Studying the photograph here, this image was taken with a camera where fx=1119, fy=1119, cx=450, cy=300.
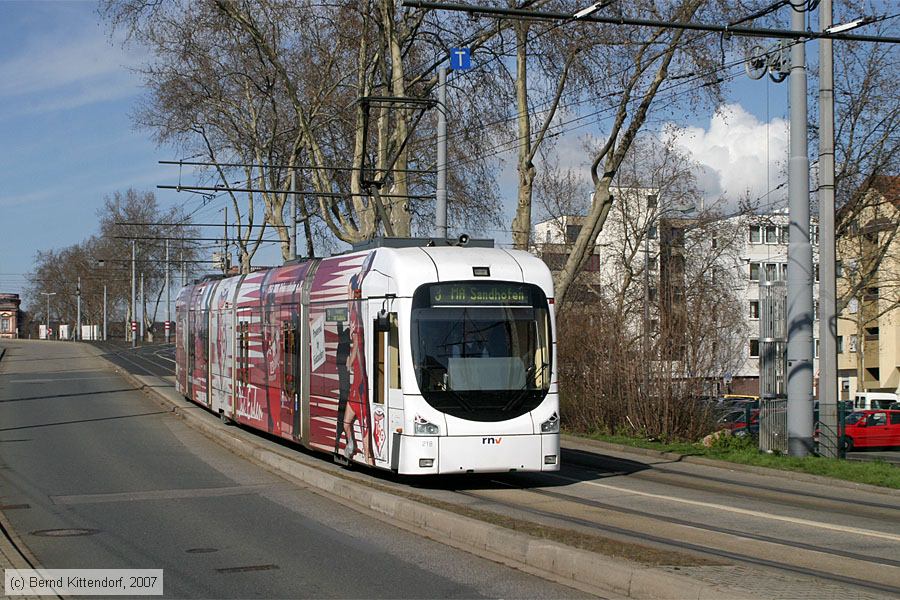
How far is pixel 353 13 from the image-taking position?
34469 millimetres

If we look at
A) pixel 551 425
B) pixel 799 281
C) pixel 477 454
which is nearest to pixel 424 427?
pixel 477 454

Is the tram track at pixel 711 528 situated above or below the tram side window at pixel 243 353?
below

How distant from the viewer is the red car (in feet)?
122

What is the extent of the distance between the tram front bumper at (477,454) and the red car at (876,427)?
25.0 metres

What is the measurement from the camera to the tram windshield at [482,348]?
592 inches

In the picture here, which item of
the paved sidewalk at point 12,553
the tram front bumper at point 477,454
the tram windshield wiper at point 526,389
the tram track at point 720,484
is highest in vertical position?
the tram windshield wiper at point 526,389

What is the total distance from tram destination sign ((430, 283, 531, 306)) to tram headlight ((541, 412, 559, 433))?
64.4 inches

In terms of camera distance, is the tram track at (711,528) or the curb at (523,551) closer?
the curb at (523,551)

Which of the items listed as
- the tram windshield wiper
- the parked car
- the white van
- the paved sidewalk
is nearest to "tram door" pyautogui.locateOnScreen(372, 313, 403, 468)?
the tram windshield wiper

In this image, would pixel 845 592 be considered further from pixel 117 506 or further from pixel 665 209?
pixel 665 209

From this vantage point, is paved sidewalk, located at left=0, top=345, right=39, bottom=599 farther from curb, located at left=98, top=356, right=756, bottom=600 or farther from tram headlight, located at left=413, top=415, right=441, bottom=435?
tram headlight, located at left=413, top=415, right=441, bottom=435

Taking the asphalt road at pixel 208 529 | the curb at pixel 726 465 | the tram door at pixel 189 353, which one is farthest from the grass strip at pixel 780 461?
the tram door at pixel 189 353

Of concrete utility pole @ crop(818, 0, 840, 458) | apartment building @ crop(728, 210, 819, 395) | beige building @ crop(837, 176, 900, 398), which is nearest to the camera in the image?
concrete utility pole @ crop(818, 0, 840, 458)

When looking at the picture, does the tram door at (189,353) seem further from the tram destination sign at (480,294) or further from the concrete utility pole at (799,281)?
the tram destination sign at (480,294)
